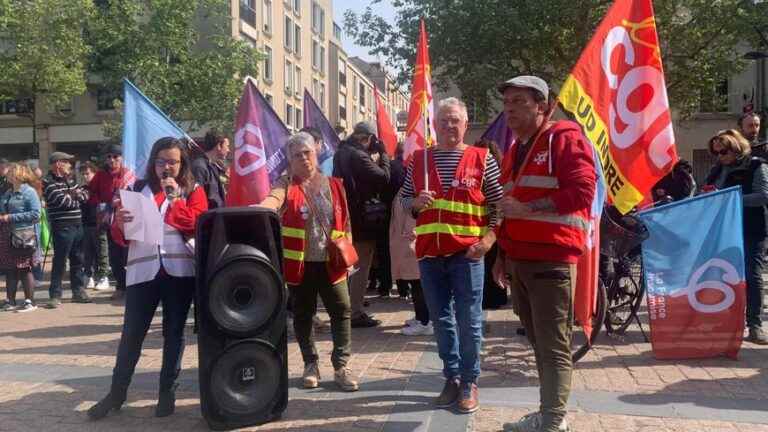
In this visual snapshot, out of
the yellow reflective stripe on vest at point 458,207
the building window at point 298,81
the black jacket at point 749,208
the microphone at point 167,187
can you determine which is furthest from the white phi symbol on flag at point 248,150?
the building window at point 298,81

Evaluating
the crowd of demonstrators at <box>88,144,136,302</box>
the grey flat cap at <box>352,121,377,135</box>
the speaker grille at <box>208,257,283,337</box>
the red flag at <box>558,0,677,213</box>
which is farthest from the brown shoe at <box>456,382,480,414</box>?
the crowd of demonstrators at <box>88,144,136,302</box>

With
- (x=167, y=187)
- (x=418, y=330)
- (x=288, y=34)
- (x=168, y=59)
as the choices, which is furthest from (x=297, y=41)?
(x=167, y=187)

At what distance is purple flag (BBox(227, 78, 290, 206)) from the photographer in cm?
643

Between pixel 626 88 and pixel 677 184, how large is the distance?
15.3 ft

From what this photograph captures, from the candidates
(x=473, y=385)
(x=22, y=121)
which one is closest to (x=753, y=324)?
(x=473, y=385)

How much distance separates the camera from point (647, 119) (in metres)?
4.53

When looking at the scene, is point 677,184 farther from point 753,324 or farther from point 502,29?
point 502,29

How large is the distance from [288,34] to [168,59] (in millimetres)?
17334

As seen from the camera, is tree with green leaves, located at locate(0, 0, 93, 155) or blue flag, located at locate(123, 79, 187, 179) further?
tree with green leaves, located at locate(0, 0, 93, 155)

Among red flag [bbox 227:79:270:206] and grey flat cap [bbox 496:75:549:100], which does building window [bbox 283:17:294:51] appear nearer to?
red flag [bbox 227:79:270:206]

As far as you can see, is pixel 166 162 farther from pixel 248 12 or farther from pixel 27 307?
pixel 248 12

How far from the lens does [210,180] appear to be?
682 cm

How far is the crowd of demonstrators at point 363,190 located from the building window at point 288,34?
40755mm

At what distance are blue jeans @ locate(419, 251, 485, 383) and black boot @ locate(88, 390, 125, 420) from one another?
6.68 feet
